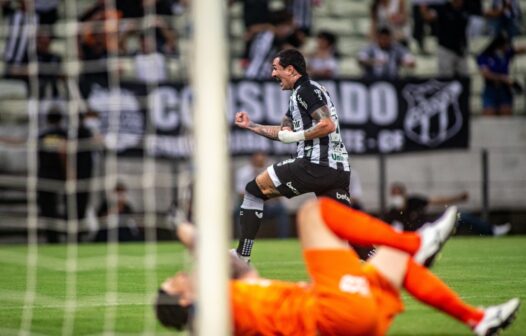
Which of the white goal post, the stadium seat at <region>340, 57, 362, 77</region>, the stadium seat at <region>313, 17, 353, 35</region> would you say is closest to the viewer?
the white goal post

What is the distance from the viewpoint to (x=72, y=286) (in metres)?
11.0

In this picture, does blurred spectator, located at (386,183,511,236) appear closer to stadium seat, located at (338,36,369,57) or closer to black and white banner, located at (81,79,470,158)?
black and white banner, located at (81,79,470,158)

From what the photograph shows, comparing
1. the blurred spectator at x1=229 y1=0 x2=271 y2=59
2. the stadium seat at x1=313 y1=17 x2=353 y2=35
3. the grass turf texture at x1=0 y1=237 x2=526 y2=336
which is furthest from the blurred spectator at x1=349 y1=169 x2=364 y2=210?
the stadium seat at x1=313 y1=17 x2=353 y2=35

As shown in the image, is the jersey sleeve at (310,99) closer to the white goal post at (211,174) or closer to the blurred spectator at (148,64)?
the white goal post at (211,174)

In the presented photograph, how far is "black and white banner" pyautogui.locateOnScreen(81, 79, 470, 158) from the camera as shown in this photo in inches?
726

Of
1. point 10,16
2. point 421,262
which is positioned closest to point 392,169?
point 10,16

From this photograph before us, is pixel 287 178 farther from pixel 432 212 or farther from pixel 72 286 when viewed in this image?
pixel 432 212

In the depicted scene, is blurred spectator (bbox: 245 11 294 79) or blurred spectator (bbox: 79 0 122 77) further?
blurred spectator (bbox: 245 11 294 79)

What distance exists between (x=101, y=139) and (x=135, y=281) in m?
7.00

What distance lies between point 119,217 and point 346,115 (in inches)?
166

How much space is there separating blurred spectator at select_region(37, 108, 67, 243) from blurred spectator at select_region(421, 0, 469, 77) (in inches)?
288

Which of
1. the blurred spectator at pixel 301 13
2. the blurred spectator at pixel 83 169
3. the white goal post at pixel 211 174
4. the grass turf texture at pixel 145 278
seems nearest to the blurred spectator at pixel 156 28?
the blurred spectator at pixel 83 169

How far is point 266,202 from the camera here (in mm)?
19469

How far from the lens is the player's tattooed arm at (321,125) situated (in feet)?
33.6
